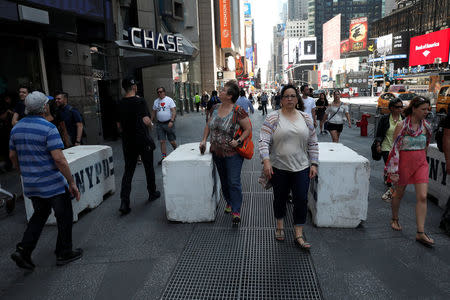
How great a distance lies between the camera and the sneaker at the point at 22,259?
3.51 m

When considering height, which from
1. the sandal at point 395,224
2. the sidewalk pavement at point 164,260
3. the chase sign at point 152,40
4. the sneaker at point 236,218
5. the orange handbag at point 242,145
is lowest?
the sidewalk pavement at point 164,260

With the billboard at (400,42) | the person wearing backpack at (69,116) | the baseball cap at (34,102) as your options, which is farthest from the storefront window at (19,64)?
the billboard at (400,42)

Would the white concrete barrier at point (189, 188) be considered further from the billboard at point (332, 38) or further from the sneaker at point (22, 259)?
the billboard at point (332, 38)

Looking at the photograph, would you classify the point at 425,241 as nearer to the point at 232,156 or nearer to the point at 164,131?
the point at 232,156

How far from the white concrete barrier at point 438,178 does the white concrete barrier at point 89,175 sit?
218 inches

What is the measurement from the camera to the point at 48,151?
3484 millimetres

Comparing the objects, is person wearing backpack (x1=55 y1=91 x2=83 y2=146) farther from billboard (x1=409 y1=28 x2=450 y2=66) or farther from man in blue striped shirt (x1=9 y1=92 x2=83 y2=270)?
billboard (x1=409 y1=28 x2=450 y2=66)

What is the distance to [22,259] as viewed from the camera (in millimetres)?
3543

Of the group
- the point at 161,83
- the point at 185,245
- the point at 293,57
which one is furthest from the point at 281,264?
the point at 293,57

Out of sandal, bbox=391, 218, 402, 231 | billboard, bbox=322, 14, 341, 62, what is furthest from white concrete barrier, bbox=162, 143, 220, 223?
billboard, bbox=322, 14, 341, 62

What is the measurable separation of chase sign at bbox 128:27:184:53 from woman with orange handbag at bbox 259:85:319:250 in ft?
32.0

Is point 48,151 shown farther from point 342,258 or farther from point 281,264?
point 342,258

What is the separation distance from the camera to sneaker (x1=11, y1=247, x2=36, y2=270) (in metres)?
3.51

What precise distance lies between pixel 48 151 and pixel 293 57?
206 meters
